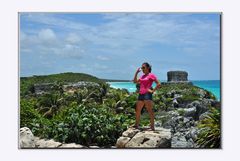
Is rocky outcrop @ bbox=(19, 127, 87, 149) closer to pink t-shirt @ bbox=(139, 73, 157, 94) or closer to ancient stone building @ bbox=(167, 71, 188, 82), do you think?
pink t-shirt @ bbox=(139, 73, 157, 94)

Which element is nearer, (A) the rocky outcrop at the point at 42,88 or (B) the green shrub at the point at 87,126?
(B) the green shrub at the point at 87,126

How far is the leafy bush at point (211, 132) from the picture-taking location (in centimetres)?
1024

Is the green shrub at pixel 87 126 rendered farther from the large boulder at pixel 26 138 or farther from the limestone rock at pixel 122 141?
the large boulder at pixel 26 138

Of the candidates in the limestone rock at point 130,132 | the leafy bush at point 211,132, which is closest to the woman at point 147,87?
the limestone rock at point 130,132

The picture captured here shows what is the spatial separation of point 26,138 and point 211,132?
10.2 feet

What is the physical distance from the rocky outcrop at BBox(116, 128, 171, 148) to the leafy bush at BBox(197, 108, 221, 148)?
55 cm

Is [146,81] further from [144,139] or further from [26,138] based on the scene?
[26,138]

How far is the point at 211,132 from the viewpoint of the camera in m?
10.2

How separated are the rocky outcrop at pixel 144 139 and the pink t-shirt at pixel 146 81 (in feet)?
2.27
